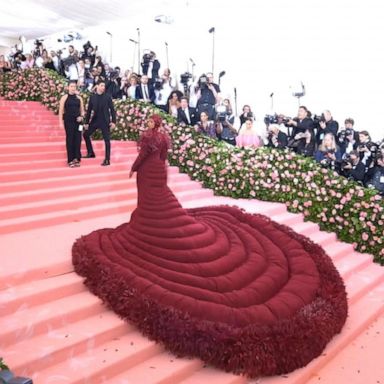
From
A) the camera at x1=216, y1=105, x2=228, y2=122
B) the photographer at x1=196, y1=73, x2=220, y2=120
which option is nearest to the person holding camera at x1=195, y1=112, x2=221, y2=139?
the camera at x1=216, y1=105, x2=228, y2=122

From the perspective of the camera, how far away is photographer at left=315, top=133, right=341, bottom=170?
24.1 feet

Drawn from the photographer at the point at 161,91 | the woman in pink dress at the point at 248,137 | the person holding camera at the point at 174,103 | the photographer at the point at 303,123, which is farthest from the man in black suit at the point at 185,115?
the photographer at the point at 303,123

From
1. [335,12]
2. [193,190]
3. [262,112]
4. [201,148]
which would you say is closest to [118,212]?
[193,190]

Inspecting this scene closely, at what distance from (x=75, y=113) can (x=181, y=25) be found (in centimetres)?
533

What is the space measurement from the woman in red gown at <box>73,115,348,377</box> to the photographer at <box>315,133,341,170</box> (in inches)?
102

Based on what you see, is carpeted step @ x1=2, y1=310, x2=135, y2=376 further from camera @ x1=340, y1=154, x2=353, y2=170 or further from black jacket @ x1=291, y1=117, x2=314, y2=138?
black jacket @ x1=291, y1=117, x2=314, y2=138

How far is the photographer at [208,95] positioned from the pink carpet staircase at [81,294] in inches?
88.7

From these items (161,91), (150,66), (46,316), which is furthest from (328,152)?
(150,66)

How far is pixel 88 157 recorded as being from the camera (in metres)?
8.06

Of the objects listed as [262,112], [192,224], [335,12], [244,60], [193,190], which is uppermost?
[335,12]

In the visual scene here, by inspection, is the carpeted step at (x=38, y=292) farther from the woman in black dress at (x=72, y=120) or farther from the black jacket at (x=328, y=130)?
the black jacket at (x=328, y=130)

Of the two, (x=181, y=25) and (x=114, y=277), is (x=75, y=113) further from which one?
(x=181, y=25)

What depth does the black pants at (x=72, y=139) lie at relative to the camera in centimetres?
745

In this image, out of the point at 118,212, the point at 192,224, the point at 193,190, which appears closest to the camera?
the point at 192,224
